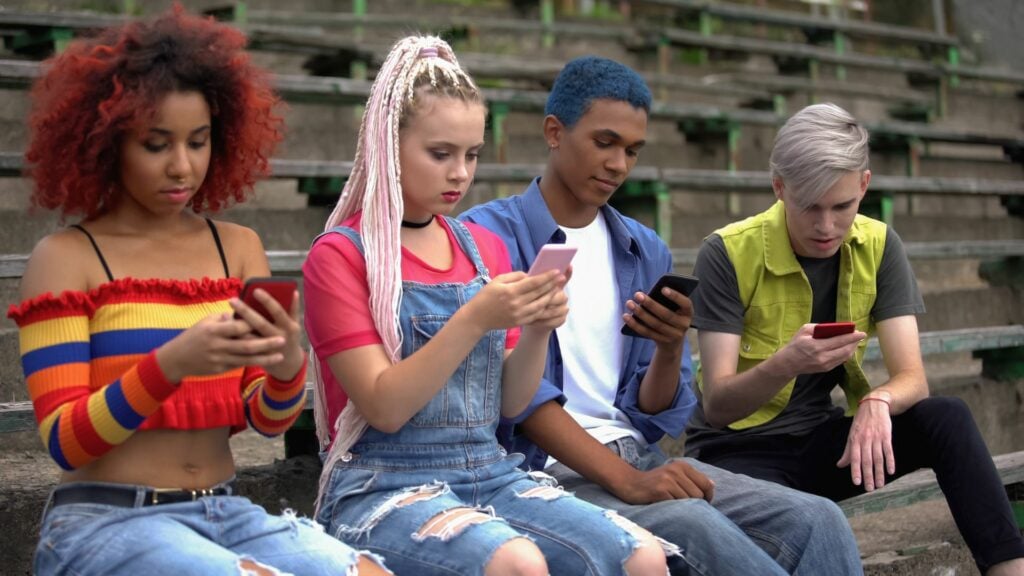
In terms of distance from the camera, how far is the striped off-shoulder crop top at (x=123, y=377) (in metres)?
1.87

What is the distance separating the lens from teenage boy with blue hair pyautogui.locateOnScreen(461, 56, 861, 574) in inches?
96.3

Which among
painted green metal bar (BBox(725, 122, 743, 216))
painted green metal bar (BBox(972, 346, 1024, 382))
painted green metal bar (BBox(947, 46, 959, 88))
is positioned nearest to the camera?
painted green metal bar (BBox(972, 346, 1024, 382))

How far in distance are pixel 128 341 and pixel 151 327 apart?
1.6 inches

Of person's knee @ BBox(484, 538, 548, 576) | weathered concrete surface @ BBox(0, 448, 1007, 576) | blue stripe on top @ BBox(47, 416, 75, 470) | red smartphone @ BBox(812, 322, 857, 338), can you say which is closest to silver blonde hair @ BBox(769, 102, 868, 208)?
red smartphone @ BBox(812, 322, 857, 338)

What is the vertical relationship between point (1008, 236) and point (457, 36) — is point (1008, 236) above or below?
below

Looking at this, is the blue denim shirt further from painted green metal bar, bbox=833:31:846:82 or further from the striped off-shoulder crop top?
painted green metal bar, bbox=833:31:846:82

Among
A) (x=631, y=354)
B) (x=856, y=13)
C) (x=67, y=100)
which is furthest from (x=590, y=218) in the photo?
(x=856, y=13)

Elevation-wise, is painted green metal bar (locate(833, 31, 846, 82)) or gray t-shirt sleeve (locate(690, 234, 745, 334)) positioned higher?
painted green metal bar (locate(833, 31, 846, 82))

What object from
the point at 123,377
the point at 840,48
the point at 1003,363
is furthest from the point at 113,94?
the point at 840,48

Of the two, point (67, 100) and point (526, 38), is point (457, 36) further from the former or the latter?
point (67, 100)

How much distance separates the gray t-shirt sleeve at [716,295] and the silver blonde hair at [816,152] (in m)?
0.21

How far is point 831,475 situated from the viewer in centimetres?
288

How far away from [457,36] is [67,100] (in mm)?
5128

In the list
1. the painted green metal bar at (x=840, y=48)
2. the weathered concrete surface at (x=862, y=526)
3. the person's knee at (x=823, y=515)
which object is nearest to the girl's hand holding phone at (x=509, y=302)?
the person's knee at (x=823, y=515)
